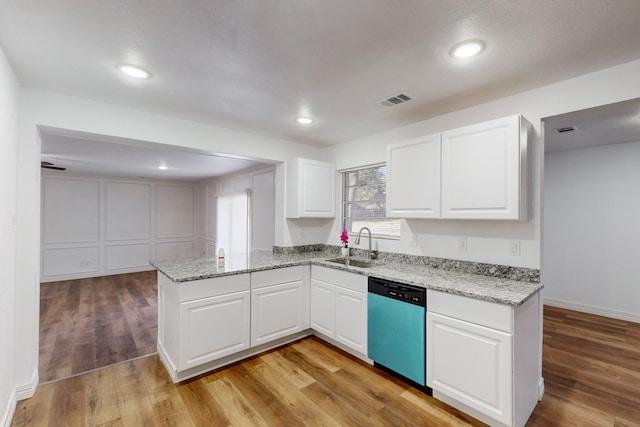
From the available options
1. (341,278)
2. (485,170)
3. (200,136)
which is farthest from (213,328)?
(485,170)

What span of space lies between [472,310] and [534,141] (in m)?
1.36

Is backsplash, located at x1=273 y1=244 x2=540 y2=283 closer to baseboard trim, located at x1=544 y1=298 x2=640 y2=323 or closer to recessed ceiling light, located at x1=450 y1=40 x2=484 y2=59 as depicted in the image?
recessed ceiling light, located at x1=450 y1=40 x2=484 y2=59

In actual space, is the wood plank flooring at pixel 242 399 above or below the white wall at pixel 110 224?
below

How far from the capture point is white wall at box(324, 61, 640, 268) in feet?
6.29

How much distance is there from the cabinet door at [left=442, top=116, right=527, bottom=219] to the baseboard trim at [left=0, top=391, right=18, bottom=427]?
3.33 metres

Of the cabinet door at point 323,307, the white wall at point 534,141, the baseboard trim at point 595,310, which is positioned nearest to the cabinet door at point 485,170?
the white wall at point 534,141

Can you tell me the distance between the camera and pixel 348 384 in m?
2.39

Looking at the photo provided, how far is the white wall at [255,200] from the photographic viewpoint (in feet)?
15.6

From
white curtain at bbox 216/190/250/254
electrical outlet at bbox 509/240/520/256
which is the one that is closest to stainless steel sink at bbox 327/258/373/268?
electrical outlet at bbox 509/240/520/256

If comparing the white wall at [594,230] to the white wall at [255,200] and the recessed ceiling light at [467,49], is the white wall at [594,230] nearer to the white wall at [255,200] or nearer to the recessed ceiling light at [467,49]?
the recessed ceiling light at [467,49]

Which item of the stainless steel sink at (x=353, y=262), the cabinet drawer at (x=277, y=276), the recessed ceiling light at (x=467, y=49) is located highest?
the recessed ceiling light at (x=467, y=49)

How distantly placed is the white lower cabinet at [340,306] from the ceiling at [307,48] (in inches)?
65.3

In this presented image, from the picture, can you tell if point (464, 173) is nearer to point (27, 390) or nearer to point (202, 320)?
point (202, 320)

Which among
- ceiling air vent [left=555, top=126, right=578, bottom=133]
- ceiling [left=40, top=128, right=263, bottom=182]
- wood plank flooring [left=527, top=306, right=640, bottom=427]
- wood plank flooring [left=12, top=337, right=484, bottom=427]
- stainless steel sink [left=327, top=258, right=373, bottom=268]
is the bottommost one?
wood plank flooring [left=12, top=337, right=484, bottom=427]
